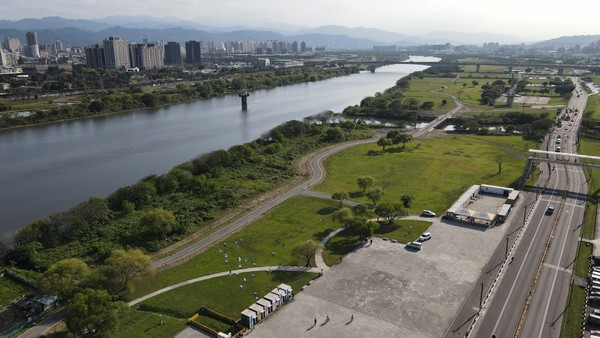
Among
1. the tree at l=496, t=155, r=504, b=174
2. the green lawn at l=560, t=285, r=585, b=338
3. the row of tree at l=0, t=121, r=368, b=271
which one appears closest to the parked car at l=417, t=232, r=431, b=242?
the green lawn at l=560, t=285, r=585, b=338

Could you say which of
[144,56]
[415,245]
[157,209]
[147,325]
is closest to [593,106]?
[415,245]

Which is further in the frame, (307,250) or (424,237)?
(424,237)

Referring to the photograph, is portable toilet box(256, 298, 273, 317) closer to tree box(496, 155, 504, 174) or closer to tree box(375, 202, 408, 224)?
tree box(375, 202, 408, 224)

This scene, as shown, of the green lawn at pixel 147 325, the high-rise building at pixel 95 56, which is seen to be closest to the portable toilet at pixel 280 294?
the green lawn at pixel 147 325

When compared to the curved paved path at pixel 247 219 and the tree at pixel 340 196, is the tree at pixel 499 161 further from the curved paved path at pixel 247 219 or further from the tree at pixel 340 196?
the tree at pixel 340 196

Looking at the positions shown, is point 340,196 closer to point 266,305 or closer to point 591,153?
point 266,305

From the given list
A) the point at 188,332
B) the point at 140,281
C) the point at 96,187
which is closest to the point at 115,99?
the point at 96,187

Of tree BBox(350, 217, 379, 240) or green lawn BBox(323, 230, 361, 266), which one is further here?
tree BBox(350, 217, 379, 240)
